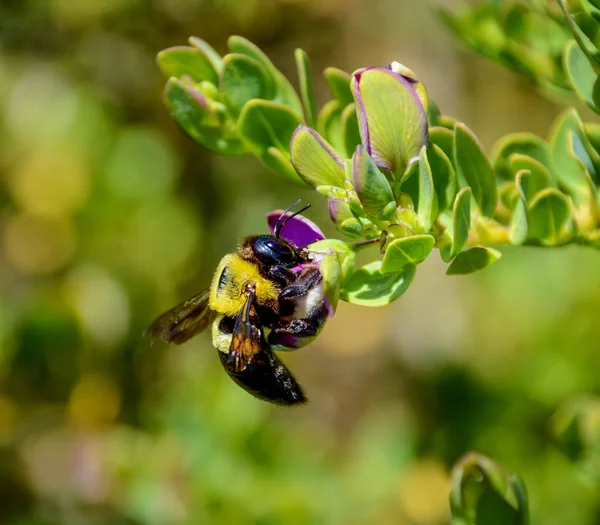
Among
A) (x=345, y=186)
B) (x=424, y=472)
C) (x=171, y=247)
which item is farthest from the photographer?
(x=171, y=247)

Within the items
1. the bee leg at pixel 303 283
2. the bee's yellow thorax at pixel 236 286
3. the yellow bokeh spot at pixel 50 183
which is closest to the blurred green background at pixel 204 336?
the yellow bokeh spot at pixel 50 183

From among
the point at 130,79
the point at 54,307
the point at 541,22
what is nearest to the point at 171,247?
the point at 54,307

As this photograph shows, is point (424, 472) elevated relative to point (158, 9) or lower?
lower

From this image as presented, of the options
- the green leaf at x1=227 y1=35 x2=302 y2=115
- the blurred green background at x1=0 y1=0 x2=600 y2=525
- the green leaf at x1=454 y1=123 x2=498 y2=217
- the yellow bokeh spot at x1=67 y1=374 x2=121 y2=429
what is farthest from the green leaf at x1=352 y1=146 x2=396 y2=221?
the yellow bokeh spot at x1=67 y1=374 x2=121 y2=429

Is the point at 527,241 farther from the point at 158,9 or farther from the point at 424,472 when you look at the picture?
the point at 158,9

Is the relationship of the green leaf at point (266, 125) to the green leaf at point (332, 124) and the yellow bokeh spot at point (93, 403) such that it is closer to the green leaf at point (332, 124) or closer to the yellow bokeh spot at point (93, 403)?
the green leaf at point (332, 124)

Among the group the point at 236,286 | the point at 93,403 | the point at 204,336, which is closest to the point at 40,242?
the point at 93,403
